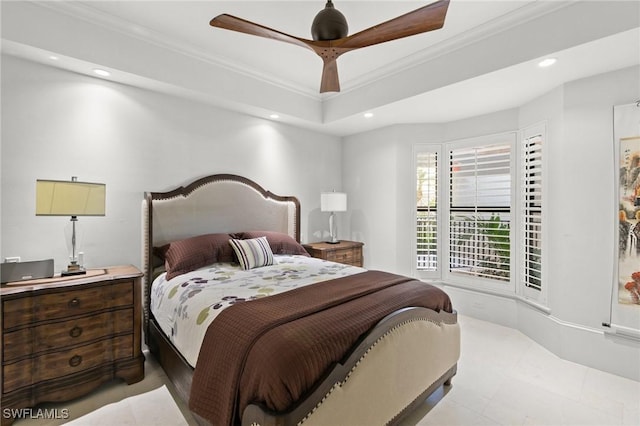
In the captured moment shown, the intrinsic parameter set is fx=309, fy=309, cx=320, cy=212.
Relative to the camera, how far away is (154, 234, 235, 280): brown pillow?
2.66 metres

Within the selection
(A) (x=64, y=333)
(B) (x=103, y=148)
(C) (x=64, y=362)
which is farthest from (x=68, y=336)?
(B) (x=103, y=148)

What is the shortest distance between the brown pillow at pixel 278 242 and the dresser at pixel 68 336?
1148 millimetres

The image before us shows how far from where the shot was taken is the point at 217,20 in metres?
1.69

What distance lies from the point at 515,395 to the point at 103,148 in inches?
152

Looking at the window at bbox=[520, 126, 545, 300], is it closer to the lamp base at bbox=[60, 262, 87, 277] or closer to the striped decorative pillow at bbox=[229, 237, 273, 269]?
the striped decorative pillow at bbox=[229, 237, 273, 269]

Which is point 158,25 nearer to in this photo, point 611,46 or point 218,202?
point 218,202

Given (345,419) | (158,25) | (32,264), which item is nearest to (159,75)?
(158,25)

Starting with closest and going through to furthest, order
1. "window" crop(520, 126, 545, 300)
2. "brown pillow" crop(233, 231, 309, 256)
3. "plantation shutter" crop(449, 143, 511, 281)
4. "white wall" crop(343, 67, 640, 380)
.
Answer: "white wall" crop(343, 67, 640, 380) < "window" crop(520, 126, 545, 300) < "brown pillow" crop(233, 231, 309, 256) < "plantation shutter" crop(449, 143, 511, 281)

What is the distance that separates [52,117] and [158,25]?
1144 mm

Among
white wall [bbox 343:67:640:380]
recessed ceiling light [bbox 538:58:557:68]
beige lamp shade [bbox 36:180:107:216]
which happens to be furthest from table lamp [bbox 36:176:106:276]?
white wall [bbox 343:67:640:380]

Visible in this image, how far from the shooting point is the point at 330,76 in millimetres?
2127

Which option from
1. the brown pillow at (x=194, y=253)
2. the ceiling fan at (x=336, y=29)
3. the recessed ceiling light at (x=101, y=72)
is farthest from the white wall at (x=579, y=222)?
the recessed ceiling light at (x=101, y=72)

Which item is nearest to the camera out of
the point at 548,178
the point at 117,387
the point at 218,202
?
the point at 117,387

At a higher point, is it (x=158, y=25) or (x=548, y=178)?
(x=158, y=25)
